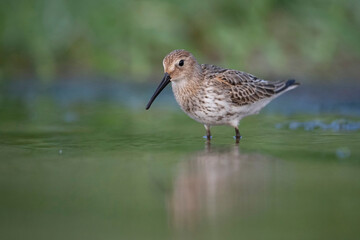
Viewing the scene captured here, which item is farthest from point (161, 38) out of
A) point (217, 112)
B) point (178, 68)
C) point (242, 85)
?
point (217, 112)

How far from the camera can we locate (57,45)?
1305 cm

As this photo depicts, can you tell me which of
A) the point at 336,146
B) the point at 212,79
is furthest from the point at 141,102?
the point at 336,146

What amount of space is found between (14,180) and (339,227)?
287 cm

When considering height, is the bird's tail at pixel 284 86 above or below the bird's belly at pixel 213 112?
above

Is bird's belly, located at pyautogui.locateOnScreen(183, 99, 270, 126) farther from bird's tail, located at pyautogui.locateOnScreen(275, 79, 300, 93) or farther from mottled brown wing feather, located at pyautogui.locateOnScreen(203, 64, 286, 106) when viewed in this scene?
bird's tail, located at pyautogui.locateOnScreen(275, 79, 300, 93)

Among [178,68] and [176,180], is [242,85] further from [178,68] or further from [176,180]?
[176,180]

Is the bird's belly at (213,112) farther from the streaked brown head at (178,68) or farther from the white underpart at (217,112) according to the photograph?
the streaked brown head at (178,68)

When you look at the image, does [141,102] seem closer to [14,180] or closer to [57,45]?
[57,45]

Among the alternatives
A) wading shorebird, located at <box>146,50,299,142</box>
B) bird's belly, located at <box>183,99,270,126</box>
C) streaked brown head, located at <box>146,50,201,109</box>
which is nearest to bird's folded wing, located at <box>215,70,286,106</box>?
wading shorebird, located at <box>146,50,299,142</box>

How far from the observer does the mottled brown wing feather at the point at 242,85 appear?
8562mm

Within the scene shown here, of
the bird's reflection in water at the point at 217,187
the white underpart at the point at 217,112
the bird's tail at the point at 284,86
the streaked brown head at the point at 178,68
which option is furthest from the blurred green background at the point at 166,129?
the streaked brown head at the point at 178,68

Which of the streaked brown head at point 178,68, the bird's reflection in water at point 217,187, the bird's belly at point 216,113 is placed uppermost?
the streaked brown head at point 178,68

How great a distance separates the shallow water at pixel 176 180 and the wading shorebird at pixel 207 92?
30 centimetres

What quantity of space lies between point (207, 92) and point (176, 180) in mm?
2692
